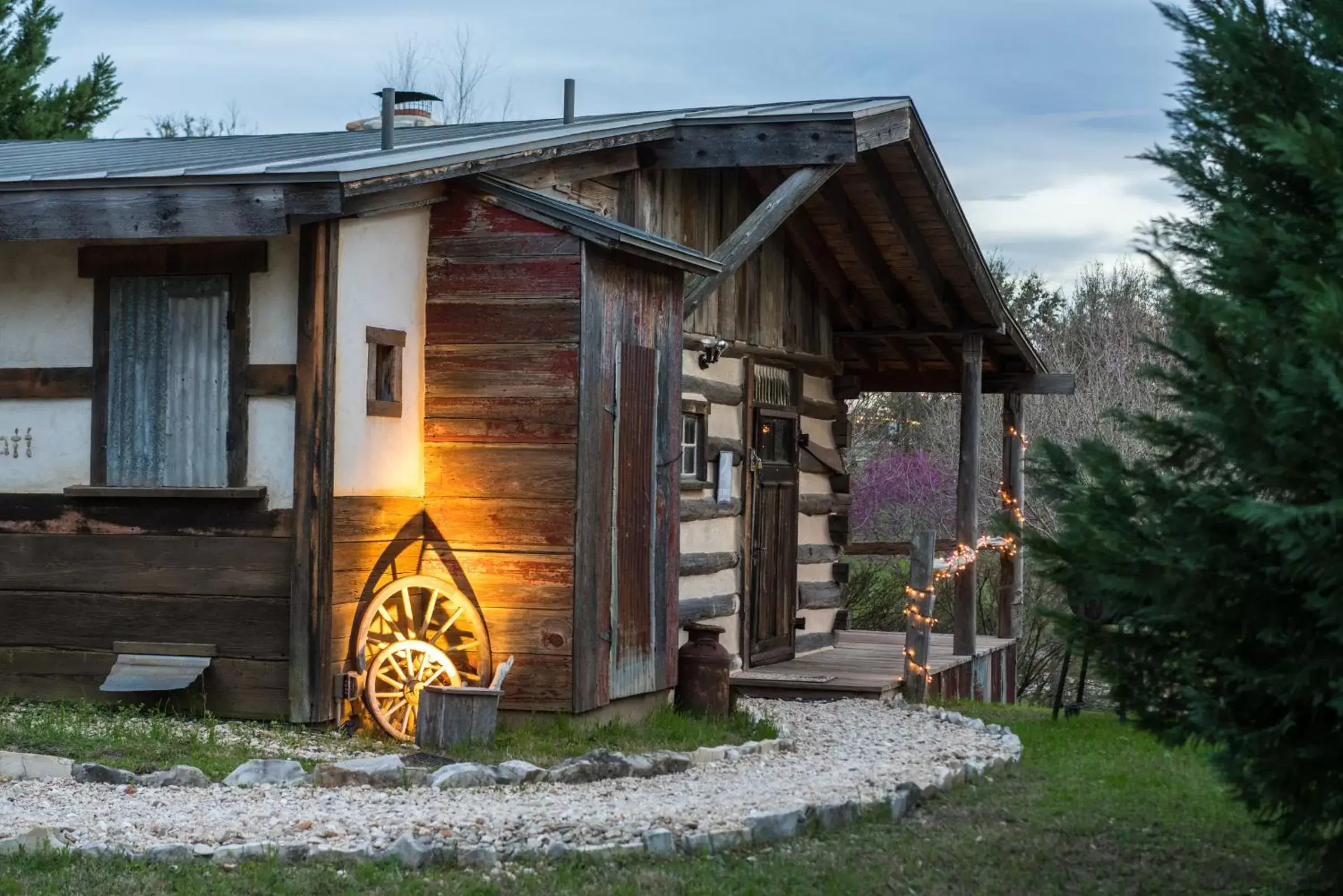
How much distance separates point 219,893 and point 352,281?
13.5 feet

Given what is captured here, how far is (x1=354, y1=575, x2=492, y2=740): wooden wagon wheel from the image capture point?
8.98m

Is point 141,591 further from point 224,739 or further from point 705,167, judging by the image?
point 705,167

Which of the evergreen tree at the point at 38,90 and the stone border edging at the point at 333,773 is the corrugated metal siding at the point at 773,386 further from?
the evergreen tree at the point at 38,90

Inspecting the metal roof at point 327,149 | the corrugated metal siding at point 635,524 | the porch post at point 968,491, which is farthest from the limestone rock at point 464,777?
the porch post at point 968,491

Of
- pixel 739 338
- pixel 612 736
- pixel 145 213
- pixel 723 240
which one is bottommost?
pixel 612 736

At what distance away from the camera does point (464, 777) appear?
7516 millimetres

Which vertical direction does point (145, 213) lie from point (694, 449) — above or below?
above

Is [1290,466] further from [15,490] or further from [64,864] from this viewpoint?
[15,490]

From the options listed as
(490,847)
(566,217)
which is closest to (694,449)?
(566,217)

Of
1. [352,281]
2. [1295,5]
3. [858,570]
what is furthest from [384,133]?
A: [858,570]

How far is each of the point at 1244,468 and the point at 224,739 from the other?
552cm

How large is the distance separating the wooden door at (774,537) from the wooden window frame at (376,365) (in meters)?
4.84

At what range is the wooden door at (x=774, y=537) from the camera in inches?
539

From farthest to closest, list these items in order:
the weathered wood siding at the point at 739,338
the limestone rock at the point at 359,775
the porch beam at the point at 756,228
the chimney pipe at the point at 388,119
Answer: the weathered wood siding at the point at 739,338 < the porch beam at the point at 756,228 < the chimney pipe at the point at 388,119 < the limestone rock at the point at 359,775
